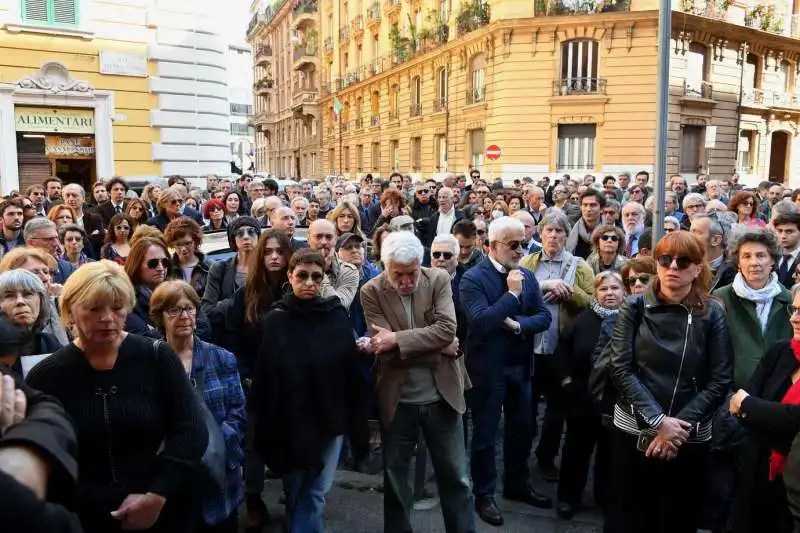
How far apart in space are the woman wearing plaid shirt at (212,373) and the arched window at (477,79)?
2753cm

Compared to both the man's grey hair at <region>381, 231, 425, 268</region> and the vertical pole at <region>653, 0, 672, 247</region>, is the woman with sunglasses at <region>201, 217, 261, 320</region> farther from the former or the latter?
the vertical pole at <region>653, 0, 672, 247</region>

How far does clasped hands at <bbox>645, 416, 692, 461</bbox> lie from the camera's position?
3.32 metres

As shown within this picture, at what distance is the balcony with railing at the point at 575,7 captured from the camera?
26.0 metres

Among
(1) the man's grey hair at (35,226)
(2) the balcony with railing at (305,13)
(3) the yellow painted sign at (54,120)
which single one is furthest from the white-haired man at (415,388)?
(2) the balcony with railing at (305,13)

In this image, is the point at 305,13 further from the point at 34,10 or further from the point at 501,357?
the point at 501,357

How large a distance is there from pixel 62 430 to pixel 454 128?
31.3 meters

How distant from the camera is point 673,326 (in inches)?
135

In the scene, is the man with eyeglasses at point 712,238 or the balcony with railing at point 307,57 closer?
the man with eyeglasses at point 712,238

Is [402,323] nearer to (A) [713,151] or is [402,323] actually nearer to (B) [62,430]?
(B) [62,430]

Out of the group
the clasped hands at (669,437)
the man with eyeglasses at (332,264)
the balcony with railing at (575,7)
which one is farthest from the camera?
the balcony with railing at (575,7)

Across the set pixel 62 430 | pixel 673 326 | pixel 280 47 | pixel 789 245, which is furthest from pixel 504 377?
pixel 280 47

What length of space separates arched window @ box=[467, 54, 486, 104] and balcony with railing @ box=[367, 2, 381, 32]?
13588 mm

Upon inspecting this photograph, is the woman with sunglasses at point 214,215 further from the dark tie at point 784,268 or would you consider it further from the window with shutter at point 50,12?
the window with shutter at point 50,12

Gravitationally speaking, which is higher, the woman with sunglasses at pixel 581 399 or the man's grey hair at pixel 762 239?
the man's grey hair at pixel 762 239
